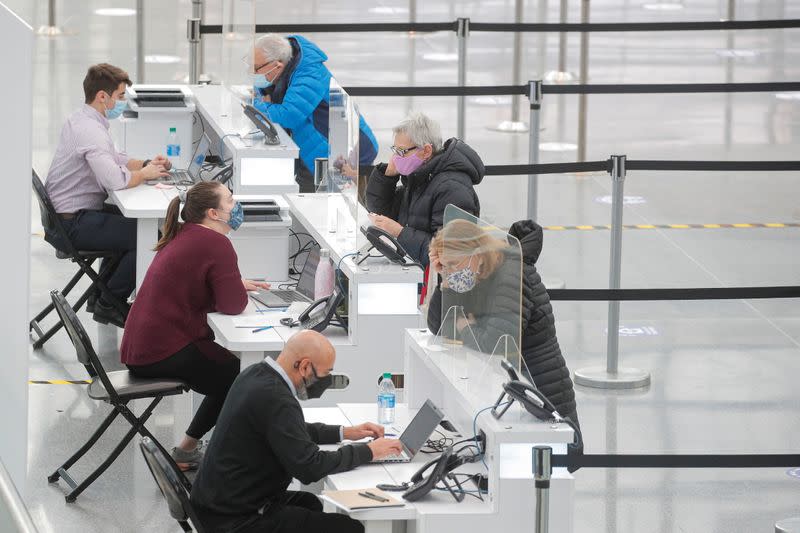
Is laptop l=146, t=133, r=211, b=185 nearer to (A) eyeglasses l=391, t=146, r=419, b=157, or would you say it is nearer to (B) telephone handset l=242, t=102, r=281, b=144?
(B) telephone handset l=242, t=102, r=281, b=144

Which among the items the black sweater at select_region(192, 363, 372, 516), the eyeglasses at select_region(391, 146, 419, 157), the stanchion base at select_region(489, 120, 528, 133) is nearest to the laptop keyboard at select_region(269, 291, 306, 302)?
the eyeglasses at select_region(391, 146, 419, 157)

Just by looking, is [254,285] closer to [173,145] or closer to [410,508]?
[173,145]

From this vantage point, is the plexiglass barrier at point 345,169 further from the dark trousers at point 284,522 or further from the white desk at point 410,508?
the dark trousers at point 284,522

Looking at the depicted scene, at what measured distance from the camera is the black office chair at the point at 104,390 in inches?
229

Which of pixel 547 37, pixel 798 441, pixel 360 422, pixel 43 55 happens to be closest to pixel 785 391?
pixel 798 441

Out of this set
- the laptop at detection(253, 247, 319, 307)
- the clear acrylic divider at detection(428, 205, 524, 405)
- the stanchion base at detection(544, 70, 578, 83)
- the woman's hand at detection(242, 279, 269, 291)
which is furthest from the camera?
the stanchion base at detection(544, 70, 578, 83)

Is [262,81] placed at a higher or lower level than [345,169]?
higher

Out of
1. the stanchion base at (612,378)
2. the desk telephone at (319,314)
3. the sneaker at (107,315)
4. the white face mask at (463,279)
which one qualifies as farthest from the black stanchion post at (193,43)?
the white face mask at (463,279)

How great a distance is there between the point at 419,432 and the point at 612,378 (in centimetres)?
264

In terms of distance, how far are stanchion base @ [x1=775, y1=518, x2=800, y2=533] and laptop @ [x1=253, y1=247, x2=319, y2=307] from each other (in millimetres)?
2251

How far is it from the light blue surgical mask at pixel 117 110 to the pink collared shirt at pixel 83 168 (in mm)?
377

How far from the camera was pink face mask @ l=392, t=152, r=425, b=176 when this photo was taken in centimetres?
645

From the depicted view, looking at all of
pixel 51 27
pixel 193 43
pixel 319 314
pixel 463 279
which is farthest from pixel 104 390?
pixel 51 27

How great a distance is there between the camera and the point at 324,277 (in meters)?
6.38
